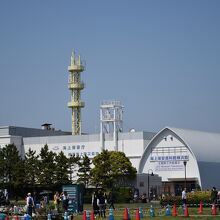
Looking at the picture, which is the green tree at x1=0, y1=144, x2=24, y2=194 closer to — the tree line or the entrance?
the tree line

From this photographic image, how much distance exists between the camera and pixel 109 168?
79.8m

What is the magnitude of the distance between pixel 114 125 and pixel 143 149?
17.8ft

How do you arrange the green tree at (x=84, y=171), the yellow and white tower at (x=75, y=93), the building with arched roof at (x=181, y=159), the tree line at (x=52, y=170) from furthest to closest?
the yellow and white tower at (x=75, y=93)
the building with arched roof at (x=181, y=159)
the green tree at (x=84, y=171)
the tree line at (x=52, y=170)

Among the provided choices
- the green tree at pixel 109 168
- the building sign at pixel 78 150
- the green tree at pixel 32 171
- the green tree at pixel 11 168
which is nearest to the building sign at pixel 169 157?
the green tree at pixel 109 168

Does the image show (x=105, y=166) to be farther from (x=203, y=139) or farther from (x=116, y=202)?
(x=203, y=139)

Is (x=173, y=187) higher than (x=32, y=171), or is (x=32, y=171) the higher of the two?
(x=32, y=171)


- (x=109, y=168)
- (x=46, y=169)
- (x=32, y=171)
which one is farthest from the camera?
(x=109, y=168)

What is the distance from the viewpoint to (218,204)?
44250 mm

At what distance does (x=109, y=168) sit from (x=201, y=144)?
12908 millimetres

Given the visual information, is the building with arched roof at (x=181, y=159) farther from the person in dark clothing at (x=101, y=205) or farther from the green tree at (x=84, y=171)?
the person in dark clothing at (x=101, y=205)

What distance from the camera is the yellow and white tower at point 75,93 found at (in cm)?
10506

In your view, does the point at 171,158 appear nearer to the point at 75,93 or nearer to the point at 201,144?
the point at 201,144

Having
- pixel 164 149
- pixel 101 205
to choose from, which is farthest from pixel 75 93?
pixel 101 205

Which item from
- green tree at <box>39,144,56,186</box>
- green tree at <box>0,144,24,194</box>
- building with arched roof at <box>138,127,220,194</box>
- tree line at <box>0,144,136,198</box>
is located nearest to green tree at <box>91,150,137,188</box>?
tree line at <box>0,144,136,198</box>
